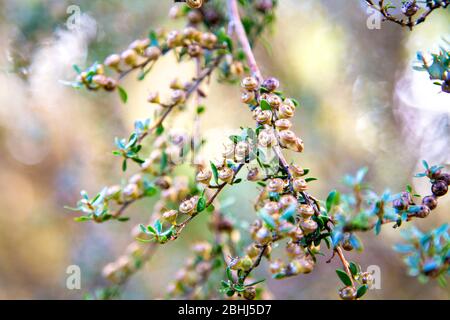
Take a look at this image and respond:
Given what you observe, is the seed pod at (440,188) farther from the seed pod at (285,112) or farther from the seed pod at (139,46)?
the seed pod at (139,46)

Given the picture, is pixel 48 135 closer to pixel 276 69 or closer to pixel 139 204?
pixel 139 204

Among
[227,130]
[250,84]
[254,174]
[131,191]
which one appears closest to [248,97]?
[250,84]

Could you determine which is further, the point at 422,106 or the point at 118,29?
the point at 422,106

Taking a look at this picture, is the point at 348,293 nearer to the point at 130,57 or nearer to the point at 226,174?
the point at 226,174

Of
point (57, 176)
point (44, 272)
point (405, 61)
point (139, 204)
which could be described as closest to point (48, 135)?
point (57, 176)

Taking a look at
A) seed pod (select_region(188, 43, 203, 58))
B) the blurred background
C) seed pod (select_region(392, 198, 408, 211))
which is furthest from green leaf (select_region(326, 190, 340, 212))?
the blurred background

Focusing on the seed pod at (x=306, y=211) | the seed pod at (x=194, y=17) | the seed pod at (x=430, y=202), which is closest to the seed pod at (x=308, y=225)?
the seed pod at (x=306, y=211)

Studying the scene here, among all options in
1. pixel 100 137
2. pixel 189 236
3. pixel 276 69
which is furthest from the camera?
pixel 189 236
